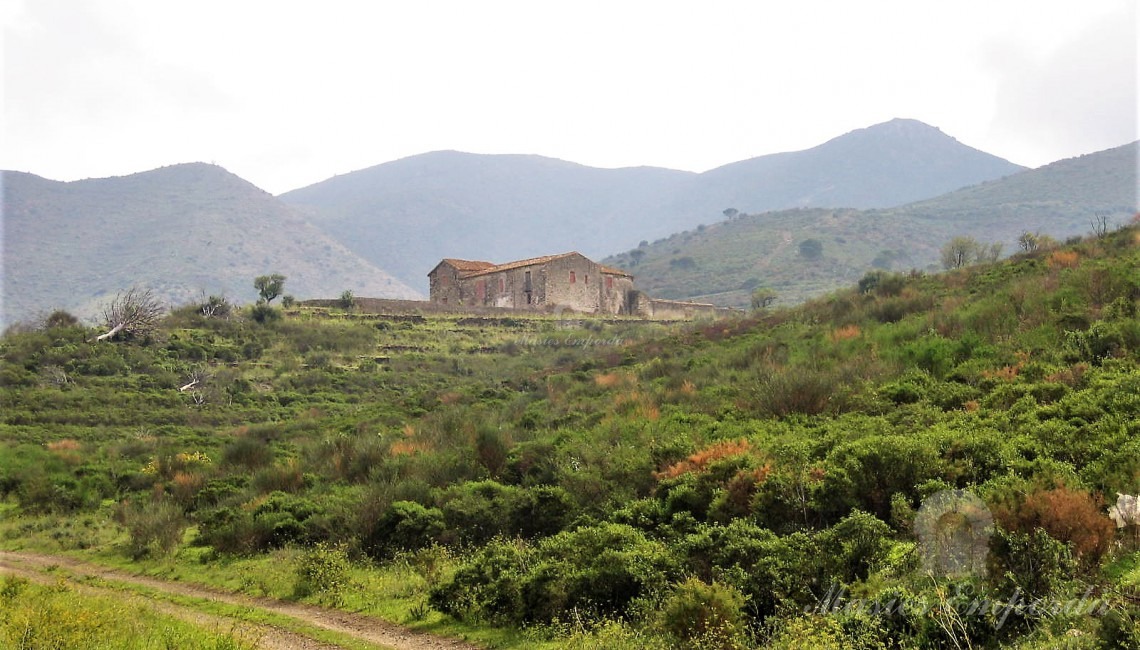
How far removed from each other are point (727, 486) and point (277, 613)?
591 cm

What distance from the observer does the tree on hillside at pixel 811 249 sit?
123 metres

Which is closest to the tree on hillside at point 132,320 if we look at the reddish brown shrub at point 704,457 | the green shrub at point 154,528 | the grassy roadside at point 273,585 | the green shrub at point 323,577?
the grassy roadside at point 273,585

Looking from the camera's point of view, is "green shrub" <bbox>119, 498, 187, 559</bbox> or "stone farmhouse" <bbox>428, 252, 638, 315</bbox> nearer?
"green shrub" <bbox>119, 498, 187, 559</bbox>

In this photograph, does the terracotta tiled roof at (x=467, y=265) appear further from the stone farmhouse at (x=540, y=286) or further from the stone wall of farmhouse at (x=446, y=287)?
the stone wall of farmhouse at (x=446, y=287)

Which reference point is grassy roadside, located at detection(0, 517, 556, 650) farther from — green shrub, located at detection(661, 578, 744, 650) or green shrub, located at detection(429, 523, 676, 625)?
green shrub, located at detection(661, 578, 744, 650)

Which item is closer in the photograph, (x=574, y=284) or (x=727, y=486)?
(x=727, y=486)

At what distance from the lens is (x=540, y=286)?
206ft

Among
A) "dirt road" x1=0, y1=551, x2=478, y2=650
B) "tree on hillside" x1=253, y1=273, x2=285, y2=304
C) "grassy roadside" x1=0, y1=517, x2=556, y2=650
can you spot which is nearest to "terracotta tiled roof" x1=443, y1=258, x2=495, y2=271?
"tree on hillside" x1=253, y1=273, x2=285, y2=304

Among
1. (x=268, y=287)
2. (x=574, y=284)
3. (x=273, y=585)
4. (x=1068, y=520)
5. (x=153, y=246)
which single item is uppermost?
(x=153, y=246)

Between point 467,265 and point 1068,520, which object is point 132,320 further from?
point 1068,520

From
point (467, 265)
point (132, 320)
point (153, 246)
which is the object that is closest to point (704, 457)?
point (132, 320)

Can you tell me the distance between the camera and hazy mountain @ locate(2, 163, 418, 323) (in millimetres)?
143375

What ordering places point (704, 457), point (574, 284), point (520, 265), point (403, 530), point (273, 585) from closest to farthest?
point (273, 585)
point (704, 457)
point (403, 530)
point (520, 265)
point (574, 284)

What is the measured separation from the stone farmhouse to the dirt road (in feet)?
157
